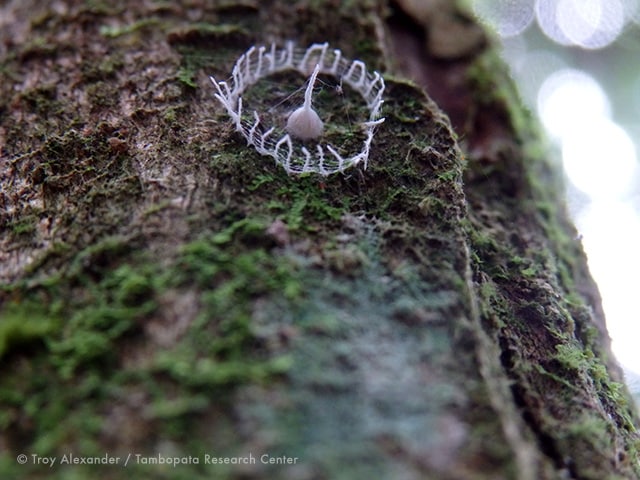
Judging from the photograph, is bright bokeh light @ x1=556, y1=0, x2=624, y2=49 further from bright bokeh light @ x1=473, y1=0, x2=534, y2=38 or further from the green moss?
the green moss

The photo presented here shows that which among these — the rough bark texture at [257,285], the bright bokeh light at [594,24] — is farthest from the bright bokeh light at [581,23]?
the rough bark texture at [257,285]

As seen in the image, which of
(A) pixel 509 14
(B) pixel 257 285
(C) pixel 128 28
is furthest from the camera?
(A) pixel 509 14

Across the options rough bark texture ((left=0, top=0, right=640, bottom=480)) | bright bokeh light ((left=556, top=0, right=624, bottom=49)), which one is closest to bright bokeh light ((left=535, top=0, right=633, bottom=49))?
bright bokeh light ((left=556, top=0, right=624, bottom=49))

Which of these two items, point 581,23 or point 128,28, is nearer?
point 128,28

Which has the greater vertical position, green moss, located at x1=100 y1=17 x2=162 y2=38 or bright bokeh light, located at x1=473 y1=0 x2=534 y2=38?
bright bokeh light, located at x1=473 y1=0 x2=534 y2=38

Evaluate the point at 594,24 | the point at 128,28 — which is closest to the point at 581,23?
the point at 594,24

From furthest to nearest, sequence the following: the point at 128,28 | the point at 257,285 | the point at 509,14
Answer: the point at 509,14 < the point at 128,28 < the point at 257,285

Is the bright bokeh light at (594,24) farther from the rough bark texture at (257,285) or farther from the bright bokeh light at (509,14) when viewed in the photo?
the rough bark texture at (257,285)

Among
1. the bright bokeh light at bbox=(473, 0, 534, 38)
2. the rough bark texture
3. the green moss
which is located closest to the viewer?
the rough bark texture

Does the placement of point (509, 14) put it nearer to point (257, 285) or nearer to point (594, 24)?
point (594, 24)
